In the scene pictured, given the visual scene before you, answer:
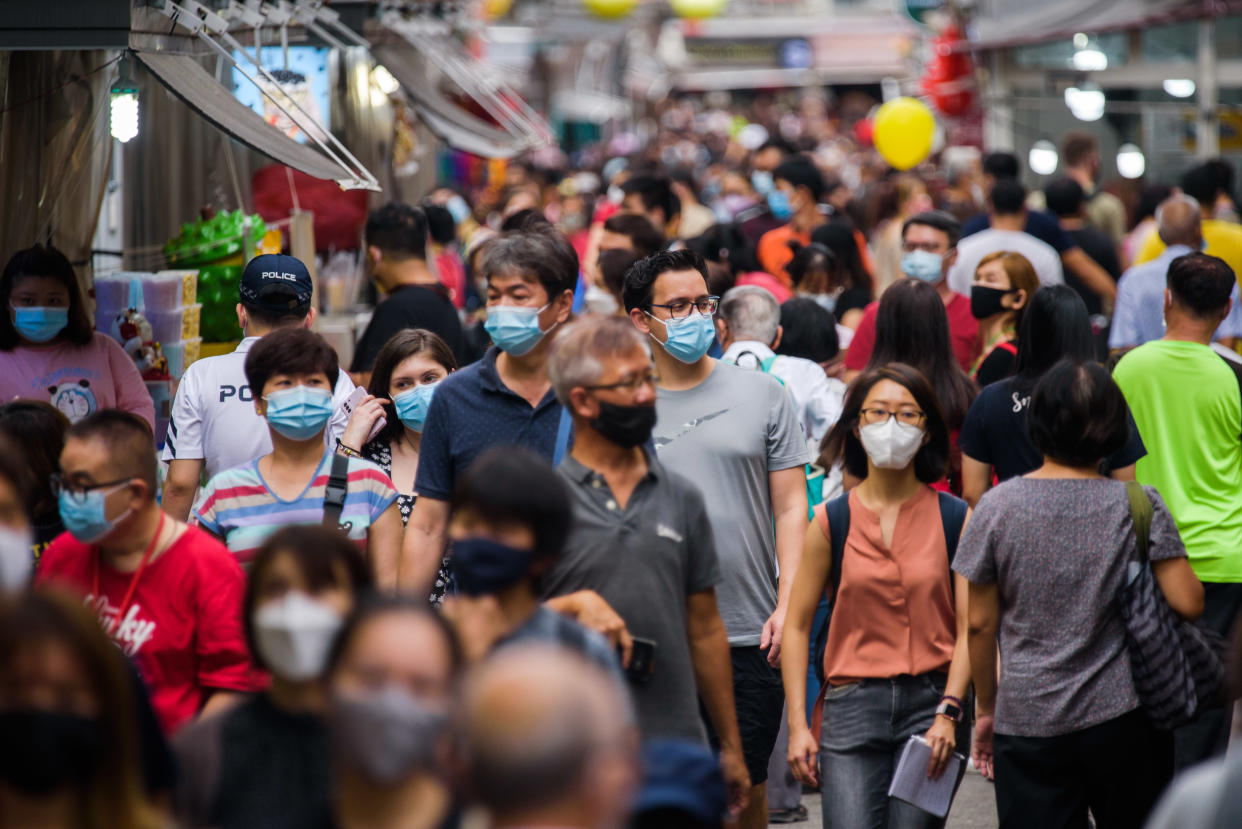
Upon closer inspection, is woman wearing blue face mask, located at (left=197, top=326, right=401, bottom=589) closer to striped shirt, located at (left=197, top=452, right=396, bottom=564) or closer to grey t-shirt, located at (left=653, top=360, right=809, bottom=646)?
striped shirt, located at (left=197, top=452, right=396, bottom=564)

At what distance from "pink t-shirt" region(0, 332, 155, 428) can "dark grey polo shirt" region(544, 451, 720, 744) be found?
114 inches

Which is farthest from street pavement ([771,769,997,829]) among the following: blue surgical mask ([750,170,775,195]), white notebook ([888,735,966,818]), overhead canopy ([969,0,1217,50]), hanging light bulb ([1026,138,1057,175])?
hanging light bulb ([1026,138,1057,175])

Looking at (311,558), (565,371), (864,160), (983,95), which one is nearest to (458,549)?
(311,558)

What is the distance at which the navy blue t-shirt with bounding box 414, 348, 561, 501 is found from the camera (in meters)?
4.68

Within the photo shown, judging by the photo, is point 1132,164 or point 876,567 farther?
point 1132,164

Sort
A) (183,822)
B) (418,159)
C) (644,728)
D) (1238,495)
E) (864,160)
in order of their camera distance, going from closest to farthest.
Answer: (183,822), (644,728), (1238,495), (418,159), (864,160)

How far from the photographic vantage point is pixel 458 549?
323cm

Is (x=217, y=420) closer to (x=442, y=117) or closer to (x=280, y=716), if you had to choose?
(x=280, y=716)

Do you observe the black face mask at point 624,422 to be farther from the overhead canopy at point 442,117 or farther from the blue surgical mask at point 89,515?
the overhead canopy at point 442,117

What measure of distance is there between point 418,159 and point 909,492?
29.8ft

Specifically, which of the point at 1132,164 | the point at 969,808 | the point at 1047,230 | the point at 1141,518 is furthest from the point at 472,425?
the point at 1132,164

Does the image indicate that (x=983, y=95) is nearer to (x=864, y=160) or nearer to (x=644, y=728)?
(x=864, y=160)

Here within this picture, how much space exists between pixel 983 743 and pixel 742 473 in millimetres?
1070

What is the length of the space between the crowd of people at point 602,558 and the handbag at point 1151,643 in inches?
1.0
